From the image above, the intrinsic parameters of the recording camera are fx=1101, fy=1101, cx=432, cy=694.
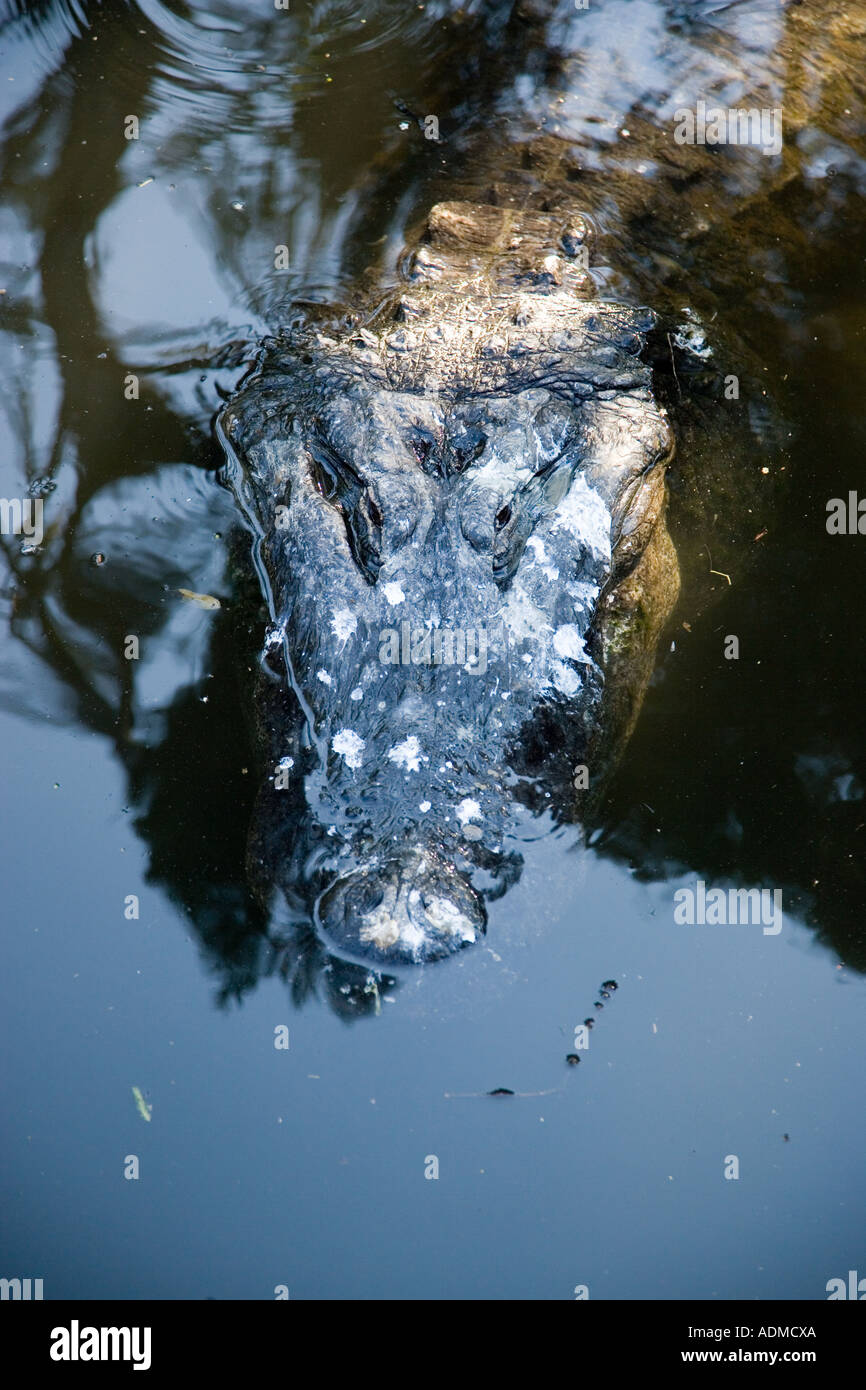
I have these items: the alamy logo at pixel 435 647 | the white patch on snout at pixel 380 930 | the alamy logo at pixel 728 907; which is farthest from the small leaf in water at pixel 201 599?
the alamy logo at pixel 728 907

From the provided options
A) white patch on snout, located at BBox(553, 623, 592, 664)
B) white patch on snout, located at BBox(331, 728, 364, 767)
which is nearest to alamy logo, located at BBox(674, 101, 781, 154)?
white patch on snout, located at BBox(553, 623, 592, 664)

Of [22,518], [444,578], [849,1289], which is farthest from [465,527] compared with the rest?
[849,1289]

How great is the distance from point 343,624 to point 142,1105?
5.67 feet

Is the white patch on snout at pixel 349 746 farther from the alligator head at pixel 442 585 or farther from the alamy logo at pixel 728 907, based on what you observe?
the alamy logo at pixel 728 907

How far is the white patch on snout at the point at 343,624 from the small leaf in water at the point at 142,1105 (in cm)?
164

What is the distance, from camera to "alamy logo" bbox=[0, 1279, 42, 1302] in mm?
3148

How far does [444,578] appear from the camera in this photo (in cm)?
400

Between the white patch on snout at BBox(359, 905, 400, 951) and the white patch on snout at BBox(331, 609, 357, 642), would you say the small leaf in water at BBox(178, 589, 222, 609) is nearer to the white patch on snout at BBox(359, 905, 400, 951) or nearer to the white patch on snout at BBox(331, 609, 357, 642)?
the white patch on snout at BBox(331, 609, 357, 642)

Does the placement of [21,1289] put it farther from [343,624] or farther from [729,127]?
[729,127]

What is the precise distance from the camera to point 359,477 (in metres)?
4.25
